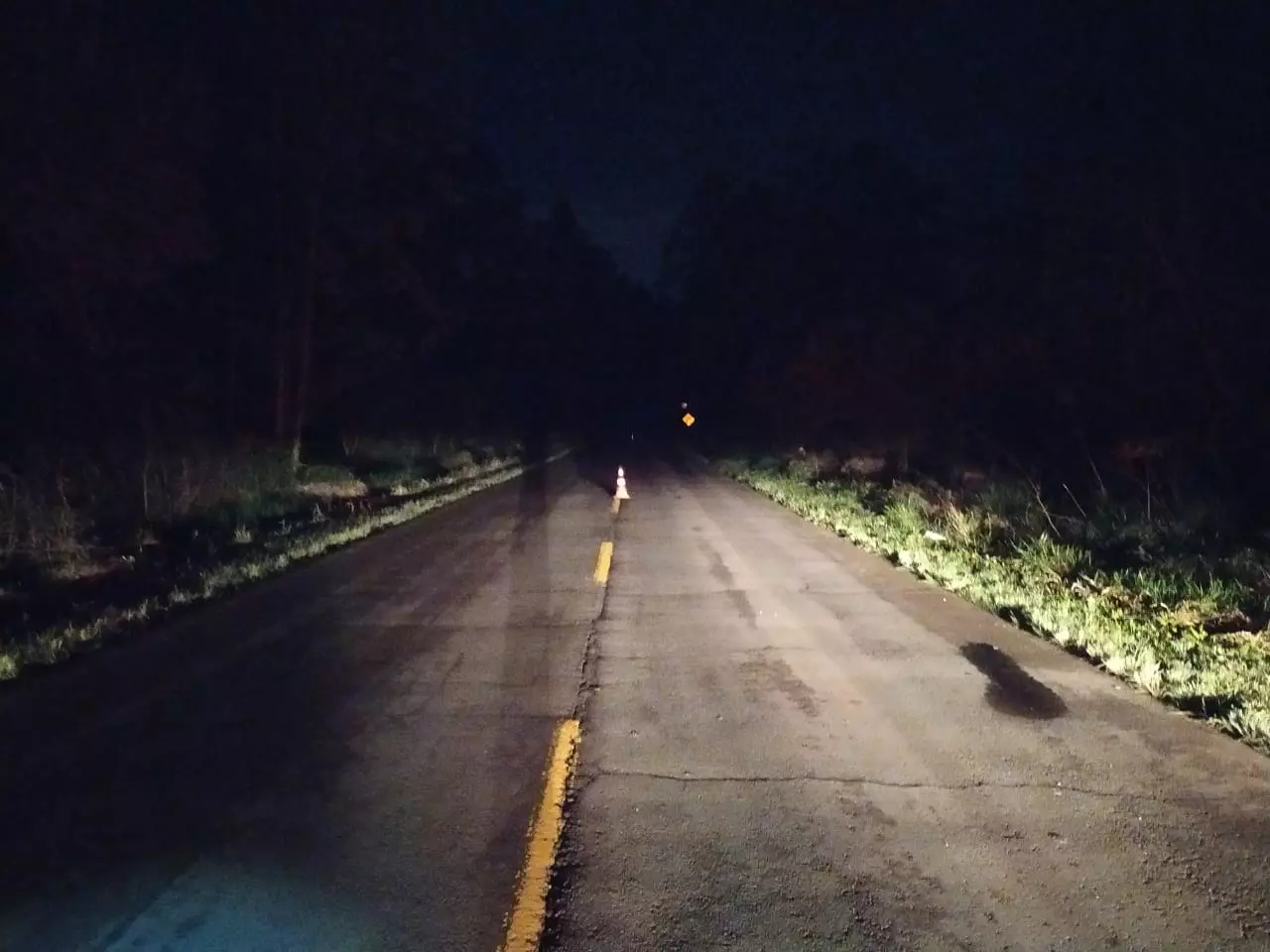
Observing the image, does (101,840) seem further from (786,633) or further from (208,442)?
(208,442)

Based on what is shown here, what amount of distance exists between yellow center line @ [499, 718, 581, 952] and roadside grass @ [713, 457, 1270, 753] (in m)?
4.33

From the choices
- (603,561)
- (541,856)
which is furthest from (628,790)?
(603,561)

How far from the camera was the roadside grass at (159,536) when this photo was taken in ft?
36.5

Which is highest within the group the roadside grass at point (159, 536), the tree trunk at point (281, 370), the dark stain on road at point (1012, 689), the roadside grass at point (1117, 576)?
the tree trunk at point (281, 370)

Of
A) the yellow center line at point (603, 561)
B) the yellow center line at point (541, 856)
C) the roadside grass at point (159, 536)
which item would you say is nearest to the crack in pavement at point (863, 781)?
the yellow center line at point (541, 856)

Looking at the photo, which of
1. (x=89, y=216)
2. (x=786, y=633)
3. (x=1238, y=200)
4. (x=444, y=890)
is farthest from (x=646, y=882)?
(x=1238, y=200)

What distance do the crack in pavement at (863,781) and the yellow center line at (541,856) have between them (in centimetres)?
26

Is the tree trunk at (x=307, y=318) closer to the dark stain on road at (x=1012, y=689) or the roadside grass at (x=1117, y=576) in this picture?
the roadside grass at (x=1117, y=576)

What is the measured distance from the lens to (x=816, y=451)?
37844 millimetres

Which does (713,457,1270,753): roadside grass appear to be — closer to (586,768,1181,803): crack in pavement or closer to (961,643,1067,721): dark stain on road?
(961,643,1067,721): dark stain on road

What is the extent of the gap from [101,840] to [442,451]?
114 feet

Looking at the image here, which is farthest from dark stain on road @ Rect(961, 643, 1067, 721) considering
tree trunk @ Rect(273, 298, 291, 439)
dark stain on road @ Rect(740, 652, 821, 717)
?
tree trunk @ Rect(273, 298, 291, 439)

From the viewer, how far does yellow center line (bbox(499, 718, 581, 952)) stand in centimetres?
445

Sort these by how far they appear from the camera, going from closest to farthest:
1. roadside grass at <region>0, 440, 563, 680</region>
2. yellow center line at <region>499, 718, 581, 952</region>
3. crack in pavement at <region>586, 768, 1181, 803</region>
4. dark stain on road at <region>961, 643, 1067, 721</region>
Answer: yellow center line at <region>499, 718, 581, 952</region>
crack in pavement at <region>586, 768, 1181, 803</region>
dark stain on road at <region>961, 643, 1067, 721</region>
roadside grass at <region>0, 440, 563, 680</region>
